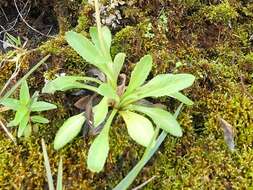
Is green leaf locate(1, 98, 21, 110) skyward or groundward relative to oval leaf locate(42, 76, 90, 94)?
groundward

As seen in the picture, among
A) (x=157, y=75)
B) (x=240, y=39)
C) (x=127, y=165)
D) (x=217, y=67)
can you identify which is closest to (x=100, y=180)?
(x=127, y=165)

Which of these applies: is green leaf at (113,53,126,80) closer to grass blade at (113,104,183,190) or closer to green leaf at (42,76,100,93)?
green leaf at (42,76,100,93)

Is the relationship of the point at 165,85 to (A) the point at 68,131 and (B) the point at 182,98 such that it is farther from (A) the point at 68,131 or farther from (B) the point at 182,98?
(A) the point at 68,131

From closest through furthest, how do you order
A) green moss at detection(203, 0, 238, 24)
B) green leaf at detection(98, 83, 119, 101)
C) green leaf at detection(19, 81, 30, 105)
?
green leaf at detection(98, 83, 119, 101) < green leaf at detection(19, 81, 30, 105) < green moss at detection(203, 0, 238, 24)

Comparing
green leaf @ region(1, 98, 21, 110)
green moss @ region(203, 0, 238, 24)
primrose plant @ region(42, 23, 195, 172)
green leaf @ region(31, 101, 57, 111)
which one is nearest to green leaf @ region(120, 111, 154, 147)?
primrose plant @ region(42, 23, 195, 172)

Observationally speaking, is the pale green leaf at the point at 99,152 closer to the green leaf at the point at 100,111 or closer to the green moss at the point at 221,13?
the green leaf at the point at 100,111

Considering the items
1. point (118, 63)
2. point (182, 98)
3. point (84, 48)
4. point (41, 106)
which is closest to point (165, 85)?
point (182, 98)

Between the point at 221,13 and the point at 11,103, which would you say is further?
the point at 221,13

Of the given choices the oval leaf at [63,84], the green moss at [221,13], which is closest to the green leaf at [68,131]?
the oval leaf at [63,84]
